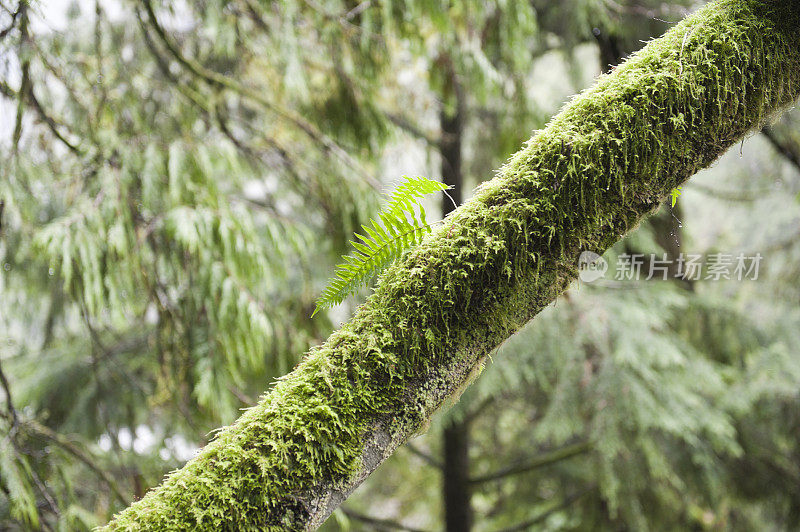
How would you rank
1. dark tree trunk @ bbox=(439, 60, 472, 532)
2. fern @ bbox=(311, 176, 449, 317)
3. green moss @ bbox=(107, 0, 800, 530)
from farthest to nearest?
dark tree trunk @ bbox=(439, 60, 472, 532) < fern @ bbox=(311, 176, 449, 317) < green moss @ bbox=(107, 0, 800, 530)

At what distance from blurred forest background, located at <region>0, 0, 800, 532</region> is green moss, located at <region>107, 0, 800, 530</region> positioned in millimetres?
295

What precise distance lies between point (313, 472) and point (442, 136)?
3837mm

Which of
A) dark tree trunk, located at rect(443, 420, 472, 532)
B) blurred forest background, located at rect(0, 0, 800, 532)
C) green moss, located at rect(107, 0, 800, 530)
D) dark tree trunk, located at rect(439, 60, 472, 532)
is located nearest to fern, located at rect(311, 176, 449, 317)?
green moss, located at rect(107, 0, 800, 530)

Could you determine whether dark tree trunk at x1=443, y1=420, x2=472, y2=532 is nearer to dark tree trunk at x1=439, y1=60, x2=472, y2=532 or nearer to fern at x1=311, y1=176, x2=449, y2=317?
dark tree trunk at x1=439, y1=60, x2=472, y2=532

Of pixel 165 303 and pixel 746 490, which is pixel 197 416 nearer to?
pixel 165 303

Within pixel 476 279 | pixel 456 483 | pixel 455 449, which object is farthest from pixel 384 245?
pixel 456 483

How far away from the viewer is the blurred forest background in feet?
8.09

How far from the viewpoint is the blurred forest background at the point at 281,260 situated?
247 cm

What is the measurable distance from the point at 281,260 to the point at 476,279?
6.75ft

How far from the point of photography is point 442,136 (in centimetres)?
454

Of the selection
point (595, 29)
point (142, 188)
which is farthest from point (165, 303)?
point (595, 29)

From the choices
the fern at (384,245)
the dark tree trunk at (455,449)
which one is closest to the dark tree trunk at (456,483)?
the dark tree trunk at (455,449)

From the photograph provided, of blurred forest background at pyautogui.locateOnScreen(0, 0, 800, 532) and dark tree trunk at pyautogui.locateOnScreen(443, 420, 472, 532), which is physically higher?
blurred forest background at pyautogui.locateOnScreen(0, 0, 800, 532)

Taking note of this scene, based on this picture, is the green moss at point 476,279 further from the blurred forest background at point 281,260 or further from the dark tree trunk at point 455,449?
the dark tree trunk at point 455,449
